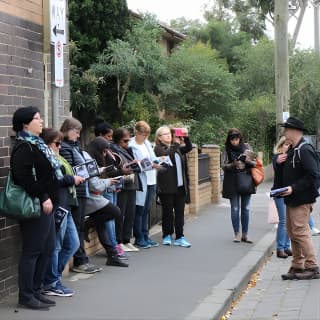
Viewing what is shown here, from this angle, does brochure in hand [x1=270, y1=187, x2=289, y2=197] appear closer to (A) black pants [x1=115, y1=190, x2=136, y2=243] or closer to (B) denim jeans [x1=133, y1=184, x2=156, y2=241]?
(A) black pants [x1=115, y1=190, x2=136, y2=243]

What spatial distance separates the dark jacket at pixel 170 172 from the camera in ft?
31.3

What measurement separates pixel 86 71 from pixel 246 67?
507 inches

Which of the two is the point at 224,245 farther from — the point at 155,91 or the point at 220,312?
the point at 155,91

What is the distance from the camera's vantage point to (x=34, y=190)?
18.7 feet

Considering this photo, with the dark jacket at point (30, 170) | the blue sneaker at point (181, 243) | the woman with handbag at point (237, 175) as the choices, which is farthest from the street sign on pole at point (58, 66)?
the woman with handbag at point (237, 175)

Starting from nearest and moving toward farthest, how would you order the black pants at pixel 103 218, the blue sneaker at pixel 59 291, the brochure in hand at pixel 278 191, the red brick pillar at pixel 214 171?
the blue sneaker at pixel 59 291 < the brochure in hand at pixel 278 191 < the black pants at pixel 103 218 < the red brick pillar at pixel 214 171

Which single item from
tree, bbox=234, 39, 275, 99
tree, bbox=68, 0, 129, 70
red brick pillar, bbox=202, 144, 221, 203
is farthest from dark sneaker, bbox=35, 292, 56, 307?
tree, bbox=234, 39, 275, 99

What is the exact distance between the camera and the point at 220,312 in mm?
6312

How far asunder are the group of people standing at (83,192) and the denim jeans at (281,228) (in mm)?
1361

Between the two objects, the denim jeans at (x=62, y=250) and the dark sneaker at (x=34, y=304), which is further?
the denim jeans at (x=62, y=250)

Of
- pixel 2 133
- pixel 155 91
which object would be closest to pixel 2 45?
pixel 2 133

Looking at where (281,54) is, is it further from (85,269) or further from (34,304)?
(34,304)

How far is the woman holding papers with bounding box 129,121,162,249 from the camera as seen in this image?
930 cm

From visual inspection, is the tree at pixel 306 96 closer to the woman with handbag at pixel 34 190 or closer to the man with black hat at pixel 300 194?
the man with black hat at pixel 300 194
